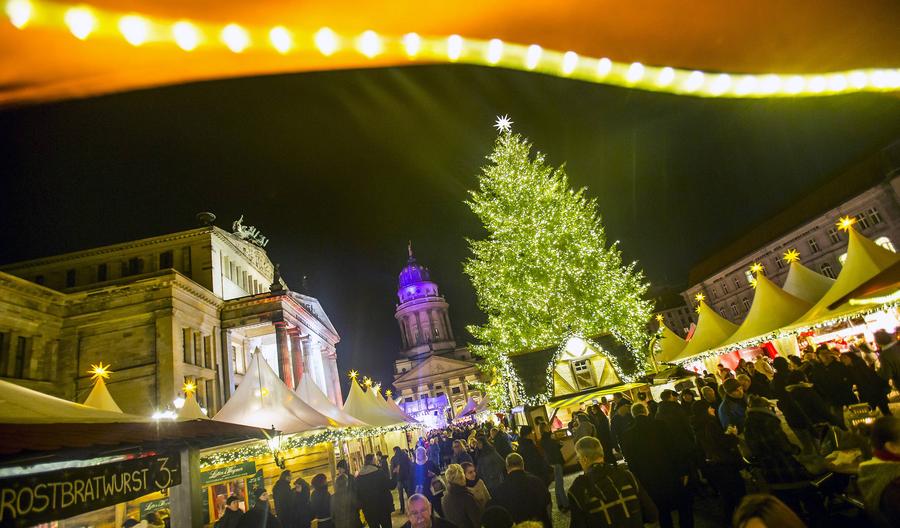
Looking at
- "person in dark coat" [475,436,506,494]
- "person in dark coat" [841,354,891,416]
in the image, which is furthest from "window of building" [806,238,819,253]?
"person in dark coat" [475,436,506,494]

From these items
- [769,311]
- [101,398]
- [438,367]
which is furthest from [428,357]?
[769,311]

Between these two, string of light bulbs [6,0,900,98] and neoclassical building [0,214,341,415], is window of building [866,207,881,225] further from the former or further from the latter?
neoclassical building [0,214,341,415]

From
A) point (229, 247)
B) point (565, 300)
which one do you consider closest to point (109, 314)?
point (229, 247)

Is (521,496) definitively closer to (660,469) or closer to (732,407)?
(660,469)

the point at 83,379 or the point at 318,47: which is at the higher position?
the point at 83,379

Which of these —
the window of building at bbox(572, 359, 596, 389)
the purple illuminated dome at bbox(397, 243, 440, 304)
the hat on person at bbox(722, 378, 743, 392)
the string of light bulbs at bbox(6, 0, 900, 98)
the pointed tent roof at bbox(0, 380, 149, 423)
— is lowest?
the hat on person at bbox(722, 378, 743, 392)

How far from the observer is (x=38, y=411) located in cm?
441

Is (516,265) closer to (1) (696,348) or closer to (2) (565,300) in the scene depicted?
(2) (565,300)

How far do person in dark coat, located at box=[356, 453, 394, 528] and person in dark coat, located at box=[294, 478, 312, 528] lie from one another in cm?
139

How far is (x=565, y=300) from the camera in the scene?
786 inches

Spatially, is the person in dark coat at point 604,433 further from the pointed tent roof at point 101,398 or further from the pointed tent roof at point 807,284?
the pointed tent roof at point 101,398

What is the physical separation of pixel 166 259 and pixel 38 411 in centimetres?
3413

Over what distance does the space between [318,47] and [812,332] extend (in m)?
28.9

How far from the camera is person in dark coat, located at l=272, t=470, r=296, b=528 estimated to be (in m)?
10.7
